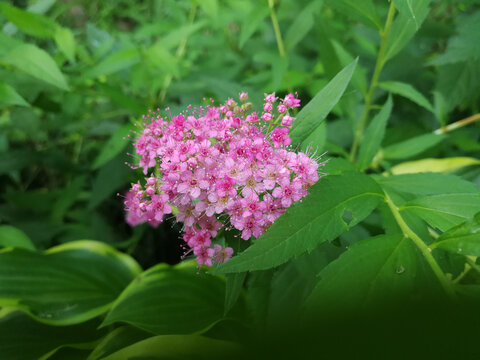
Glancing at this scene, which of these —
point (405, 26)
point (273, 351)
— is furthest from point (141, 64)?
point (273, 351)

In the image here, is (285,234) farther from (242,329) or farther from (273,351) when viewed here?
(242,329)

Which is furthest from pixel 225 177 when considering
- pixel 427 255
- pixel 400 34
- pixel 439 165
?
pixel 439 165

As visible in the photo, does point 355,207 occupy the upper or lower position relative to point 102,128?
upper

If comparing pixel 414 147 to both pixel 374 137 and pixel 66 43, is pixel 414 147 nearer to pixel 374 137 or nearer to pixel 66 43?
pixel 374 137

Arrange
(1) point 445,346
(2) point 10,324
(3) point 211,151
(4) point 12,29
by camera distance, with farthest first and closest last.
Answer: (4) point 12,29, (2) point 10,324, (3) point 211,151, (1) point 445,346

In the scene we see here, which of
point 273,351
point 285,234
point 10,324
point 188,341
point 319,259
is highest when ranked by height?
point 273,351

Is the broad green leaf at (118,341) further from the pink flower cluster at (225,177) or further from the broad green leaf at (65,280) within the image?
the pink flower cluster at (225,177)

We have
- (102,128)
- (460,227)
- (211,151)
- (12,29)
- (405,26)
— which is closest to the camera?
(460,227)
